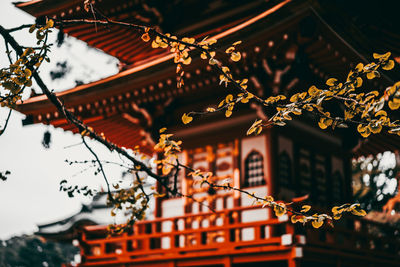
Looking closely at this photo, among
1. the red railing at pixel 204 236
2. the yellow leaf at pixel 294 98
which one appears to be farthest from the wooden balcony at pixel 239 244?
the yellow leaf at pixel 294 98

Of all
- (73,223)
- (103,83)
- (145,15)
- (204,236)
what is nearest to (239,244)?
(204,236)

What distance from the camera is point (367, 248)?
945cm

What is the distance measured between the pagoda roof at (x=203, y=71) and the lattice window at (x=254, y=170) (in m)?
1.61

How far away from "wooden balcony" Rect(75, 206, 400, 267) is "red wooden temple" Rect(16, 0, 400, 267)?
0.08ft

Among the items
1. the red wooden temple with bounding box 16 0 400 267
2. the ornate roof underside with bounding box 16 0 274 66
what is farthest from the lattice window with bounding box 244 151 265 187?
the ornate roof underside with bounding box 16 0 274 66

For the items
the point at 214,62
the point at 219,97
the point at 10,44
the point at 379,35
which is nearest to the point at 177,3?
the point at 219,97

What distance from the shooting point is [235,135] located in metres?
9.62

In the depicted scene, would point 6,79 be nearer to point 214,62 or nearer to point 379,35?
point 214,62

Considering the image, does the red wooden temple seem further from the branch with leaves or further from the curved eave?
the branch with leaves

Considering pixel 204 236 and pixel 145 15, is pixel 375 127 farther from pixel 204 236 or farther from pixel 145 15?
pixel 145 15

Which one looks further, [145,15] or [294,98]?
[145,15]

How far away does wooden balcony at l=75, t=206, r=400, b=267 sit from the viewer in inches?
310

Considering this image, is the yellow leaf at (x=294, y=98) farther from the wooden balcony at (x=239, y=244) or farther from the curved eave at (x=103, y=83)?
the curved eave at (x=103, y=83)

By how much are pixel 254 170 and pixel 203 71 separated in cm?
222
